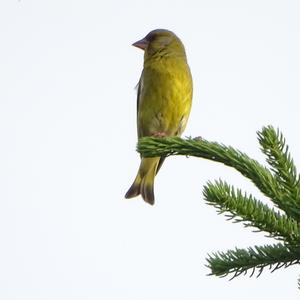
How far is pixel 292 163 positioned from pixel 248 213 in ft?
0.70

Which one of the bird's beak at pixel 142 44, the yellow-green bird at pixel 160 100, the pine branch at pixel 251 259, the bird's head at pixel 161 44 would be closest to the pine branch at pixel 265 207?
the pine branch at pixel 251 259

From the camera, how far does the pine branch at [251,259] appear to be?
170 cm

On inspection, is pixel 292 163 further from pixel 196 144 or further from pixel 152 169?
pixel 152 169

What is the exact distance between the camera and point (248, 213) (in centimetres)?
172

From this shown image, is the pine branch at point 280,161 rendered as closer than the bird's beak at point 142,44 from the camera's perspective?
Yes

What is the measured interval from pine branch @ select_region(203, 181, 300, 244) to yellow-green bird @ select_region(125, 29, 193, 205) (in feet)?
10.5

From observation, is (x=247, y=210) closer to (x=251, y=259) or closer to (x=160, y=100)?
(x=251, y=259)

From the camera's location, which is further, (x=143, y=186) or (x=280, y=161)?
(x=143, y=186)

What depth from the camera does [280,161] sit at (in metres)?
1.83

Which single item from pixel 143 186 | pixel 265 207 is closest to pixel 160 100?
pixel 143 186

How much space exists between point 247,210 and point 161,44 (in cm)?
415

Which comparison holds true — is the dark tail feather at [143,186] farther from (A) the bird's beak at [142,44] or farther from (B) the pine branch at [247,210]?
(B) the pine branch at [247,210]

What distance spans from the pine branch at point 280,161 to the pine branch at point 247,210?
A: 71mm

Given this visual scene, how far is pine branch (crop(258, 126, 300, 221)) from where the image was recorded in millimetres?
1721
